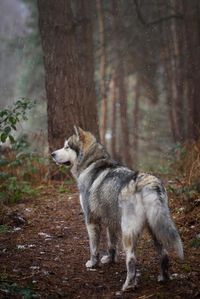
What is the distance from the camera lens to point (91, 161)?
5.83 metres

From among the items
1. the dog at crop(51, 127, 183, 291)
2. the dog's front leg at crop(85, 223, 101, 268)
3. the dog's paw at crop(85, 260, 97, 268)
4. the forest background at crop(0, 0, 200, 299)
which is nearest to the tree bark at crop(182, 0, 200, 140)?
the forest background at crop(0, 0, 200, 299)

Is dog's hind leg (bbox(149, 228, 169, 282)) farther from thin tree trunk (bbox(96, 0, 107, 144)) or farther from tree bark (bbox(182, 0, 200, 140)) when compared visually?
thin tree trunk (bbox(96, 0, 107, 144))

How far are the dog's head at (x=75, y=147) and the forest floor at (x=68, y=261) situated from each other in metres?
1.28

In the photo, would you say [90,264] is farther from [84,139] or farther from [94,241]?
[84,139]

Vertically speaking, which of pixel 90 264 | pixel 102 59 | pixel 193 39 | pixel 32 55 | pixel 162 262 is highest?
pixel 32 55

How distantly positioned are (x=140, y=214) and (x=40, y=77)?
17.8 meters

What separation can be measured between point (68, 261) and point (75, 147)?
1.53 meters

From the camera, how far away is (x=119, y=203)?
4.81 m

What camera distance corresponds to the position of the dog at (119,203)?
4.30m

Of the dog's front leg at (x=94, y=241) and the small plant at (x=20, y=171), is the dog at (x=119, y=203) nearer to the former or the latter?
the dog's front leg at (x=94, y=241)

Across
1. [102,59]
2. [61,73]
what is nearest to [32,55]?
[102,59]

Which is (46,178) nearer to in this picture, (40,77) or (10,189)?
(10,189)

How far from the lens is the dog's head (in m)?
5.97

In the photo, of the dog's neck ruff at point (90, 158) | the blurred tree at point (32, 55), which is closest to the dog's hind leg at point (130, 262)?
the dog's neck ruff at point (90, 158)
